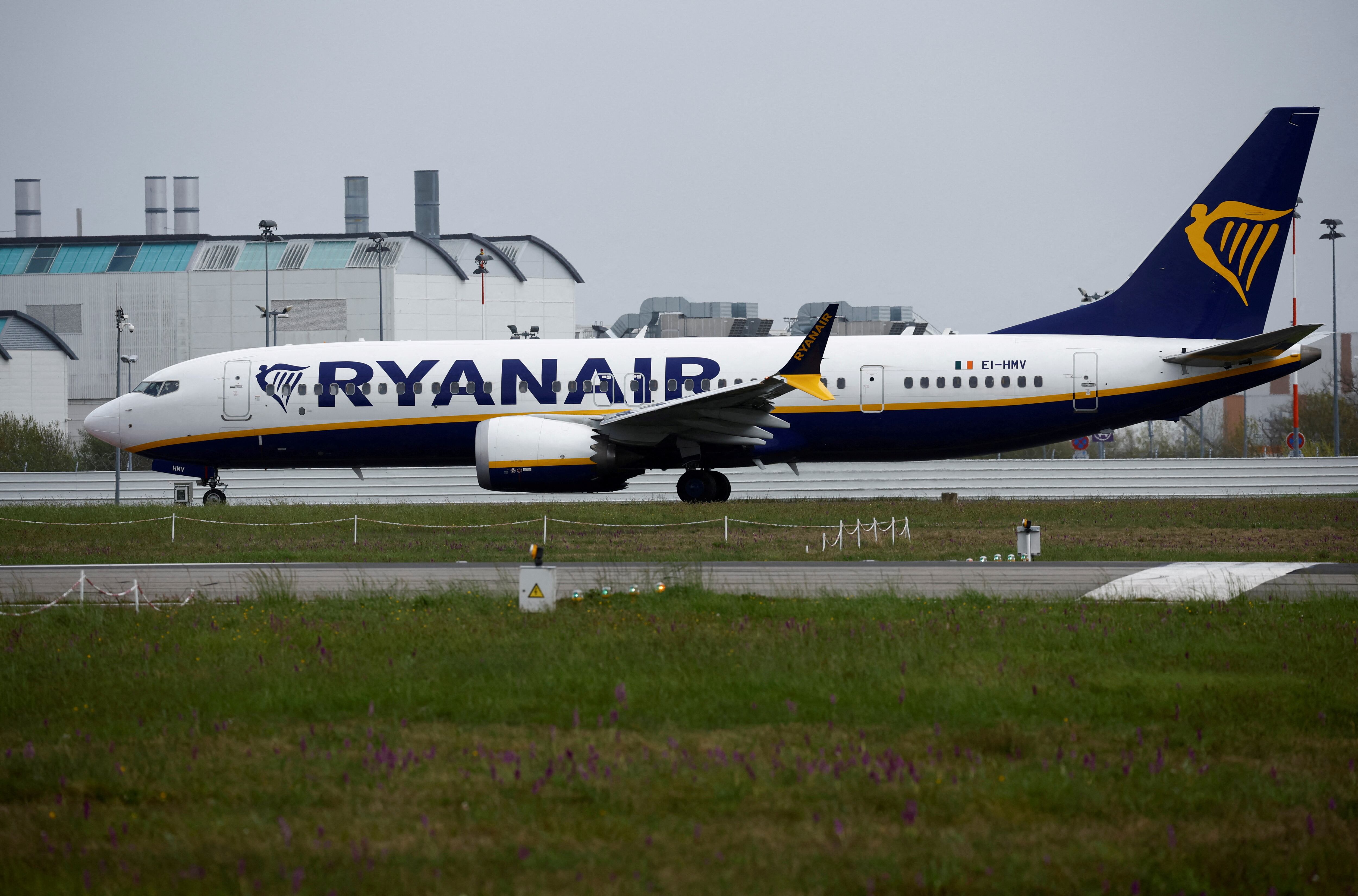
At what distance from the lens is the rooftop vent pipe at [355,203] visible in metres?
86.4

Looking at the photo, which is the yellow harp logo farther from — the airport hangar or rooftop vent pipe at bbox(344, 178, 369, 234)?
rooftop vent pipe at bbox(344, 178, 369, 234)

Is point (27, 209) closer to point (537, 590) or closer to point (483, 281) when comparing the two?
point (483, 281)

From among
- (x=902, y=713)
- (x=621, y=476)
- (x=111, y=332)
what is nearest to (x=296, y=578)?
(x=621, y=476)

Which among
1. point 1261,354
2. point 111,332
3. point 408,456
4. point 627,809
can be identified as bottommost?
point 627,809

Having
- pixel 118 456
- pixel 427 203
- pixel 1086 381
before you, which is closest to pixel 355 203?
pixel 427 203

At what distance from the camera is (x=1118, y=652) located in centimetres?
1106

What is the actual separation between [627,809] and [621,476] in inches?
726

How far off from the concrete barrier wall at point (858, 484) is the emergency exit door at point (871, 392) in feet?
32.3

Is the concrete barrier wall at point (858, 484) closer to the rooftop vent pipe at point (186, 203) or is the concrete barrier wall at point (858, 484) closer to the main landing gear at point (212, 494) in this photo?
the main landing gear at point (212, 494)

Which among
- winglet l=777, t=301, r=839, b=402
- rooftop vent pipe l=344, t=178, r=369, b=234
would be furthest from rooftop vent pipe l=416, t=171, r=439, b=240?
winglet l=777, t=301, r=839, b=402

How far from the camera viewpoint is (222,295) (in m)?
70.1

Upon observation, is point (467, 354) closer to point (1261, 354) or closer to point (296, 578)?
point (296, 578)

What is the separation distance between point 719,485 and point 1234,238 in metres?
12.5

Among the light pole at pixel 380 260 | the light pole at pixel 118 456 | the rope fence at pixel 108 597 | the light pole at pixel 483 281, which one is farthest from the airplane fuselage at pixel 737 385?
the light pole at pixel 483 281
